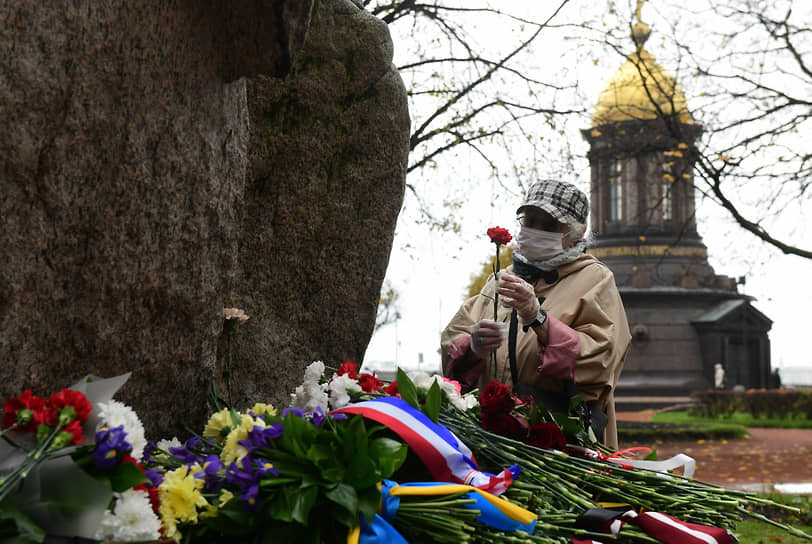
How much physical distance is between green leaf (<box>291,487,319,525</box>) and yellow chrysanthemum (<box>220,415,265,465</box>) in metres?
→ 0.17

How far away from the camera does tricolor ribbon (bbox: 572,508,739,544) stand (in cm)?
222

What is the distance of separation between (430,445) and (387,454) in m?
0.30

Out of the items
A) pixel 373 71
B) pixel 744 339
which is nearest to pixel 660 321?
pixel 744 339

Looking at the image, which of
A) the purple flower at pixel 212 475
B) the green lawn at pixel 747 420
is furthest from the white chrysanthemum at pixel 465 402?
the green lawn at pixel 747 420

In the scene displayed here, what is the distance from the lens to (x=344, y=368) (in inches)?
102

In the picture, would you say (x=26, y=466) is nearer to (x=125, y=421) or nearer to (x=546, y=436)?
(x=125, y=421)

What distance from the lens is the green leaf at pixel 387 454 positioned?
179 centimetres

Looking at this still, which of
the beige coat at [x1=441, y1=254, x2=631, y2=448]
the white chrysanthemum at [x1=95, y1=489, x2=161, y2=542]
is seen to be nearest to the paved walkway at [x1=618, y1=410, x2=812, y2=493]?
the beige coat at [x1=441, y1=254, x2=631, y2=448]

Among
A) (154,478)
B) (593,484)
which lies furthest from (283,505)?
(593,484)

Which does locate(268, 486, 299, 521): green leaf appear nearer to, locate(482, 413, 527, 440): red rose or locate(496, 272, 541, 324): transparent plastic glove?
locate(482, 413, 527, 440): red rose

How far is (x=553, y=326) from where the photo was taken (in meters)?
3.06

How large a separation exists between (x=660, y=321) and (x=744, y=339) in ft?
10.8

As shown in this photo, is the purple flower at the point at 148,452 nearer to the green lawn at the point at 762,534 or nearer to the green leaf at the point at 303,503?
the green leaf at the point at 303,503

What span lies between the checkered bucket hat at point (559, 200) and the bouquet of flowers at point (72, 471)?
6.82ft
